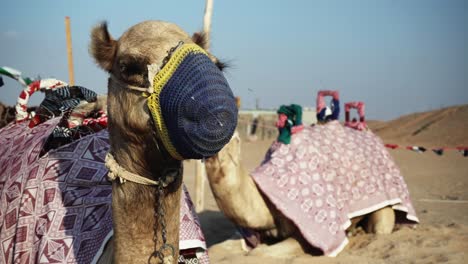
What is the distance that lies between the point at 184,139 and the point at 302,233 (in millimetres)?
3508

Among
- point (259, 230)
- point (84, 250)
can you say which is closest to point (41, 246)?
point (84, 250)

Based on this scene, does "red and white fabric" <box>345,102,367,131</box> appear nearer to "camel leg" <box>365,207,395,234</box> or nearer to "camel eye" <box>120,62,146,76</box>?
"camel leg" <box>365,207,395,234</box>

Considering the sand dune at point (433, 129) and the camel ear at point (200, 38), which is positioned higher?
the camel ear at point (200, 38)

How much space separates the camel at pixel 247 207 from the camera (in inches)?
175

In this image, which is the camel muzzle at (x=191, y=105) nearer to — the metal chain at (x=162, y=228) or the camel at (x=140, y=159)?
the camel at (x=140, y=159)

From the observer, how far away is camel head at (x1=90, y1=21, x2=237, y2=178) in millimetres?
1713

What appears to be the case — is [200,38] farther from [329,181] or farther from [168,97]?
[329,181]

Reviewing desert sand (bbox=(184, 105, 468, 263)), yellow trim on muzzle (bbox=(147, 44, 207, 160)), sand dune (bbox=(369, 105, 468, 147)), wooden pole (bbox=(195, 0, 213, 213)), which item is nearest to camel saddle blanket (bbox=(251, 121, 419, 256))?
desert sand (bbox=(184, 105, 468, 263))

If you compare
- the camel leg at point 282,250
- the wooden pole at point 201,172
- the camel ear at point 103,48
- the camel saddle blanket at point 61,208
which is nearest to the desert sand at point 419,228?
the camel leg at point 282,250

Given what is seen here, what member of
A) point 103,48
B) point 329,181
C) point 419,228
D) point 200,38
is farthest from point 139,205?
point 419,228

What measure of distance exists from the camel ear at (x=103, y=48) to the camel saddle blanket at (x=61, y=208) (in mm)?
720

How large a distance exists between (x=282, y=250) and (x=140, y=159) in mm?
3313

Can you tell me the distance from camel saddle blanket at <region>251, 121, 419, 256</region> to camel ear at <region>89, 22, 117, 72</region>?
123 inches

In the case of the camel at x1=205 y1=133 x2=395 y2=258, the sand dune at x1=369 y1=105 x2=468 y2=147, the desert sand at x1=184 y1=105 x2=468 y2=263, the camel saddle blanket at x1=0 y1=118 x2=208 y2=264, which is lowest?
the sand dune at x1=369 y1=105 x2=468 y2=147
